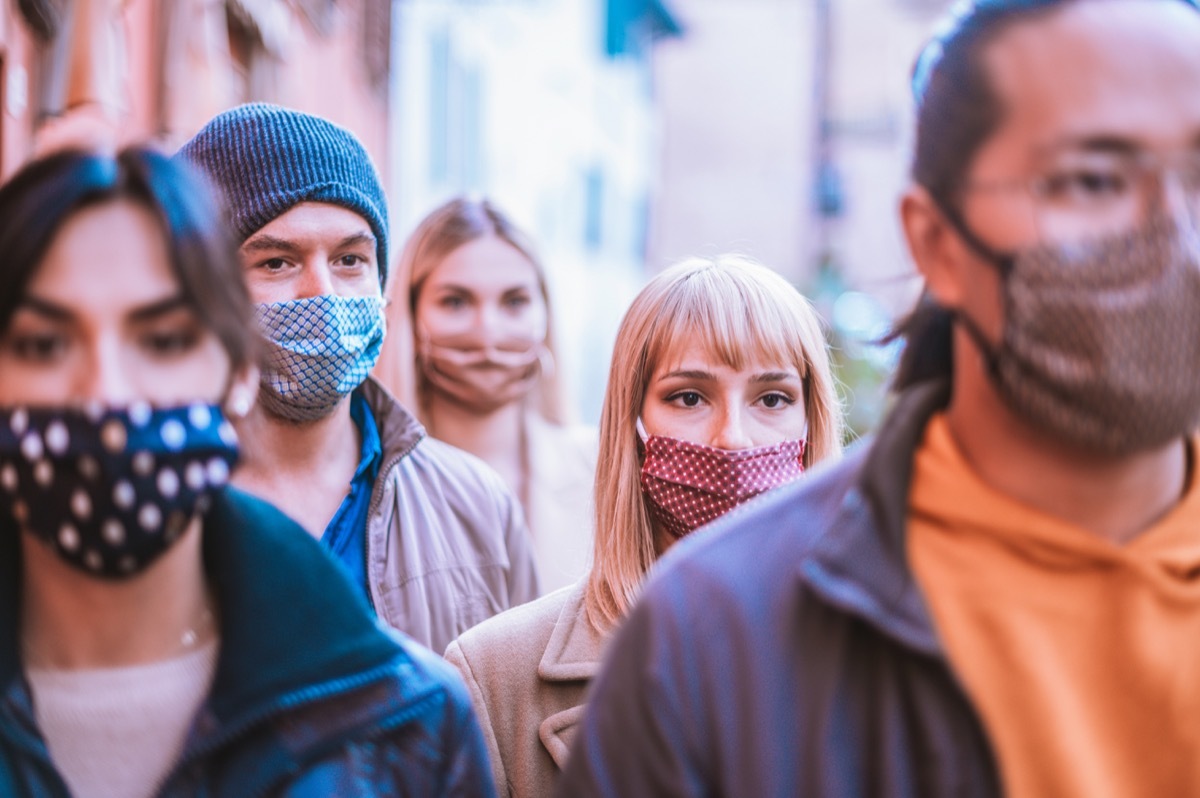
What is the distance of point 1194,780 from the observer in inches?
83.4

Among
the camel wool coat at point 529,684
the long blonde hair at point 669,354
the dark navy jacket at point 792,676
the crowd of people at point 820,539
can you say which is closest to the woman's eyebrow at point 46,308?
the crowd of people at point 820,539

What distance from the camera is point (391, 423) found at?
441cm

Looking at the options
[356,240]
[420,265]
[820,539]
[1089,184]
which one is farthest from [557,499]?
[1089,184]

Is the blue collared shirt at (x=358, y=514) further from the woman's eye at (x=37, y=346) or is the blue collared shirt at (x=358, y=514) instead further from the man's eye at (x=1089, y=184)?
the man's eye at (x=1089, y=184)

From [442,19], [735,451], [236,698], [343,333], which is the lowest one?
[236,698]

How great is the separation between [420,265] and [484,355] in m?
0.43

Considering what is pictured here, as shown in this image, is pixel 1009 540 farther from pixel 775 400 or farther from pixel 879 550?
pixel 775 400

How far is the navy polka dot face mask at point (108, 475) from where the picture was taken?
7.43 ft

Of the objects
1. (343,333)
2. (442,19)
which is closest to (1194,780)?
(343,333)

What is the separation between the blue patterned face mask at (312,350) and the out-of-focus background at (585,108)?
72cm

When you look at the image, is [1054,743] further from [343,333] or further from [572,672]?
[343,333]

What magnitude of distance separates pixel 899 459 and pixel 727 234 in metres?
41.1

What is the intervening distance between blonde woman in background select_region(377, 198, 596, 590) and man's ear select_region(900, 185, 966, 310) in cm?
346

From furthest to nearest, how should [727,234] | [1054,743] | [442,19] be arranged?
[727,234] < [442,19] < [1054,743]
